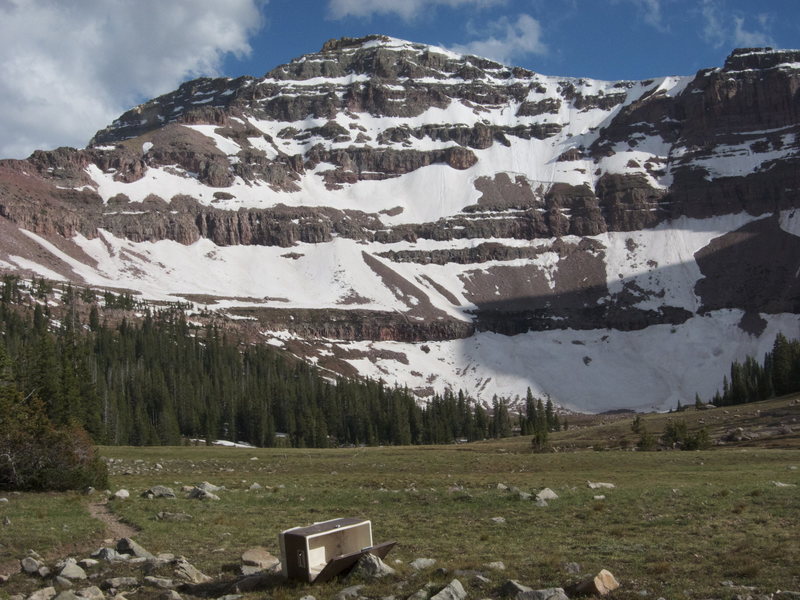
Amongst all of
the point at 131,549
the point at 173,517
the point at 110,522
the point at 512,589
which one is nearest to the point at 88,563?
the point at 131,549

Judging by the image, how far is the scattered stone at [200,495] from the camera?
3052cm

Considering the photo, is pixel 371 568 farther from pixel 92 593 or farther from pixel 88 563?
pixel 88 563

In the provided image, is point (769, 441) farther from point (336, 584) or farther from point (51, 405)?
point (51, 405)

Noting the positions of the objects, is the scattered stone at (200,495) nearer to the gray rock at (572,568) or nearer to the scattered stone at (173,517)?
the scattered stone at (173,517)

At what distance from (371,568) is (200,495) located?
17.1 meters

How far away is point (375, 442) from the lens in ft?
445

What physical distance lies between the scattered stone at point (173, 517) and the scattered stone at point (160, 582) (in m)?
9.06

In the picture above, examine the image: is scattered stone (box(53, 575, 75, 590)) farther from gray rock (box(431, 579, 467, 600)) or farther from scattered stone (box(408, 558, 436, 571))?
gray rock (box(431, 579, 467, 600))

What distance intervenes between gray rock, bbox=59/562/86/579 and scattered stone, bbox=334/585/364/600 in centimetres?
636

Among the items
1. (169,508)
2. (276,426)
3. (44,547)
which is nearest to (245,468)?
(169,508)

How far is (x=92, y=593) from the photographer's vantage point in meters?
15.3

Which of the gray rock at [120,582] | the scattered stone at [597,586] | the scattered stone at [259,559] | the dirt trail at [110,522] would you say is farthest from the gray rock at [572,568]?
the dirt trail at [110,522]

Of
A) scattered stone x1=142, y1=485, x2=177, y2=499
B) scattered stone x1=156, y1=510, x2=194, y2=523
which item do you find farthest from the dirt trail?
scattered stone x1=142, y1=485, x2=177, y2=499

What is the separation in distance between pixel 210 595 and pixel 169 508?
1299 centimetres
